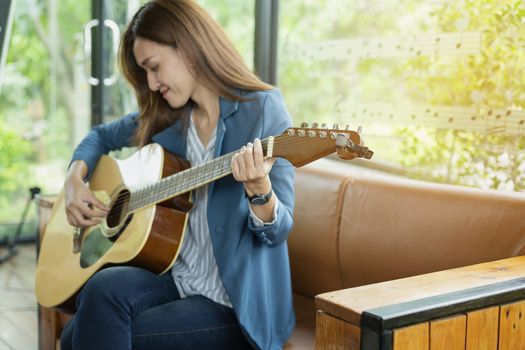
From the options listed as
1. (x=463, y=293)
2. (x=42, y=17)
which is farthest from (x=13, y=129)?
(x=463, y=293)

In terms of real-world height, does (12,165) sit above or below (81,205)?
below

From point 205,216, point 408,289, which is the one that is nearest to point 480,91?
point 205,216

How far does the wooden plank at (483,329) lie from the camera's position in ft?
4.08

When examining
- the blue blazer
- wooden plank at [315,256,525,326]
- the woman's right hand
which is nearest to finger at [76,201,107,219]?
the woman's right hand

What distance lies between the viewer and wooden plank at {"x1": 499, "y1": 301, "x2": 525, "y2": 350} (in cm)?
130

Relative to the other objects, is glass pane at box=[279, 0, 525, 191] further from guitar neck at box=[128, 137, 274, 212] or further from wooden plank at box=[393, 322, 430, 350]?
Answer: wooden plank at box=[393, 322, 430, 350]

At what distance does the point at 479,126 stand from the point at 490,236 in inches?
26.9

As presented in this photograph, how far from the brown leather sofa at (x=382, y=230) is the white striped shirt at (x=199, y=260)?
0.26m

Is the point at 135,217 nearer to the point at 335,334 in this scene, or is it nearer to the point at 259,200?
the point at 259,200

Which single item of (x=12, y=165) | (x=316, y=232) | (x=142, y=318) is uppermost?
(x=316, y=232)

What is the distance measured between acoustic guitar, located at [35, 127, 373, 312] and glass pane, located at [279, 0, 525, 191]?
959 mm

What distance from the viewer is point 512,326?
1.32 m

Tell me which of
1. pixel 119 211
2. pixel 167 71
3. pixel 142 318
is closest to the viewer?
pixel 142 318

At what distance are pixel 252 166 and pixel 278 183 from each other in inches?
9.4
